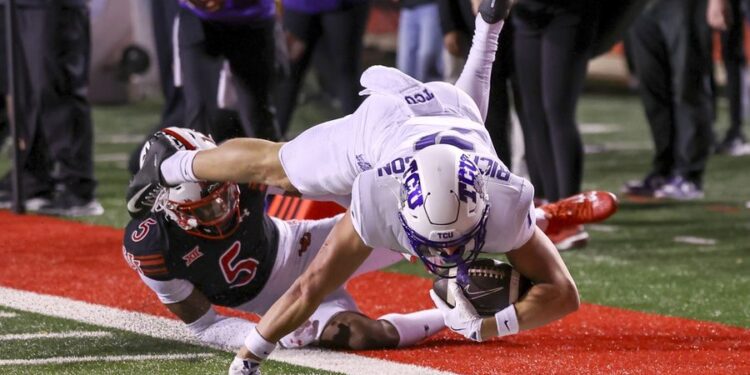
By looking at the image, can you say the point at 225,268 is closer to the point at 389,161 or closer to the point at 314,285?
the point at 314,285

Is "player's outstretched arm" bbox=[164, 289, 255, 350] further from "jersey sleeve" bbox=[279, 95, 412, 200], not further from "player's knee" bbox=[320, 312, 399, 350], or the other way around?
"jersey sleeve" bbox=[279, 95, 412, 200]

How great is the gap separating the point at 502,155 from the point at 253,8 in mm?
1268

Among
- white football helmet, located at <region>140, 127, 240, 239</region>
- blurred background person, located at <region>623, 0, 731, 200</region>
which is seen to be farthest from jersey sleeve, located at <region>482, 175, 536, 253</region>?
blurred background person, located at <region>623, 0, 731, 200</region>

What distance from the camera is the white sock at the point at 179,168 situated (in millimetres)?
4035

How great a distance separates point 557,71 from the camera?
232 inches

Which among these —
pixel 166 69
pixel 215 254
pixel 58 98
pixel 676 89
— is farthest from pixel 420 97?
pixel 676 89

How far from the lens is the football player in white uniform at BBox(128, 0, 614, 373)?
3.44 metres

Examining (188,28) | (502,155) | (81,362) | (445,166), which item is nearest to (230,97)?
(188,28)

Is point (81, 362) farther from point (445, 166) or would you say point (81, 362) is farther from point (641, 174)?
point (641, 174)

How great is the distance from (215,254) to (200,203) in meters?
0.20

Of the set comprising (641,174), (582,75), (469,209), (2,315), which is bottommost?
(641,174)

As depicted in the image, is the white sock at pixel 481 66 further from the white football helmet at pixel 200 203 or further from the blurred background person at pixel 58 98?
the blurred background person at pixel 58 98

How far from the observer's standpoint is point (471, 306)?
12.5ft

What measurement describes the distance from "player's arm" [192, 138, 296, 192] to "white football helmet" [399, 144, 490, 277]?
61cm
